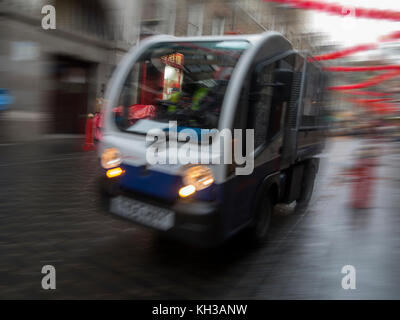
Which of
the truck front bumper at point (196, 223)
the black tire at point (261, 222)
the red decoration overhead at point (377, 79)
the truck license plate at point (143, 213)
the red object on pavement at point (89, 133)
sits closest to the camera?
the red decoration overhead at point (377, 79)

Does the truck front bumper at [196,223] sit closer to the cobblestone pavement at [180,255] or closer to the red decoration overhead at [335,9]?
the cobblestone pavement at [180,255]

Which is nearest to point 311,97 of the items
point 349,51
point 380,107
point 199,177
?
point 349,51

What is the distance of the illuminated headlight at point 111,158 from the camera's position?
4.11 m

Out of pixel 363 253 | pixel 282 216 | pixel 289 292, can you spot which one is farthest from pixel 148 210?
pixel 282 216

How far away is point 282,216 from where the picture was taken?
6.18m

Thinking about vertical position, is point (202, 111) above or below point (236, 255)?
above

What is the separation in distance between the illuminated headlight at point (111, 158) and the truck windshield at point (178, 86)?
283 mm

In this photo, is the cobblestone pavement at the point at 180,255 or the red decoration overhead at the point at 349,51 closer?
the red decoration overhead at the point at 349,51

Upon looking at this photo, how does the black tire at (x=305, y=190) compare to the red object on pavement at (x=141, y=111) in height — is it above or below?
below

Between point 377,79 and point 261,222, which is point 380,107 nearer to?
point 377,79

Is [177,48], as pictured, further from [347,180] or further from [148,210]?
[347,180]

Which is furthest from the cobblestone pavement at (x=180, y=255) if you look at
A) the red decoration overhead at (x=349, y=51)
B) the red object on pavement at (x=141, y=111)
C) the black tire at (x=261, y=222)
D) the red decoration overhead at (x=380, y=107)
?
the red object on pavement at (x=141, y=111)

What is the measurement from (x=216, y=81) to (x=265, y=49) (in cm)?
64

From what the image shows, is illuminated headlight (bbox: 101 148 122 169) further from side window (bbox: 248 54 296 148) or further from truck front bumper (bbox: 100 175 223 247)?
side window (bbox: 248 54 296 148)
